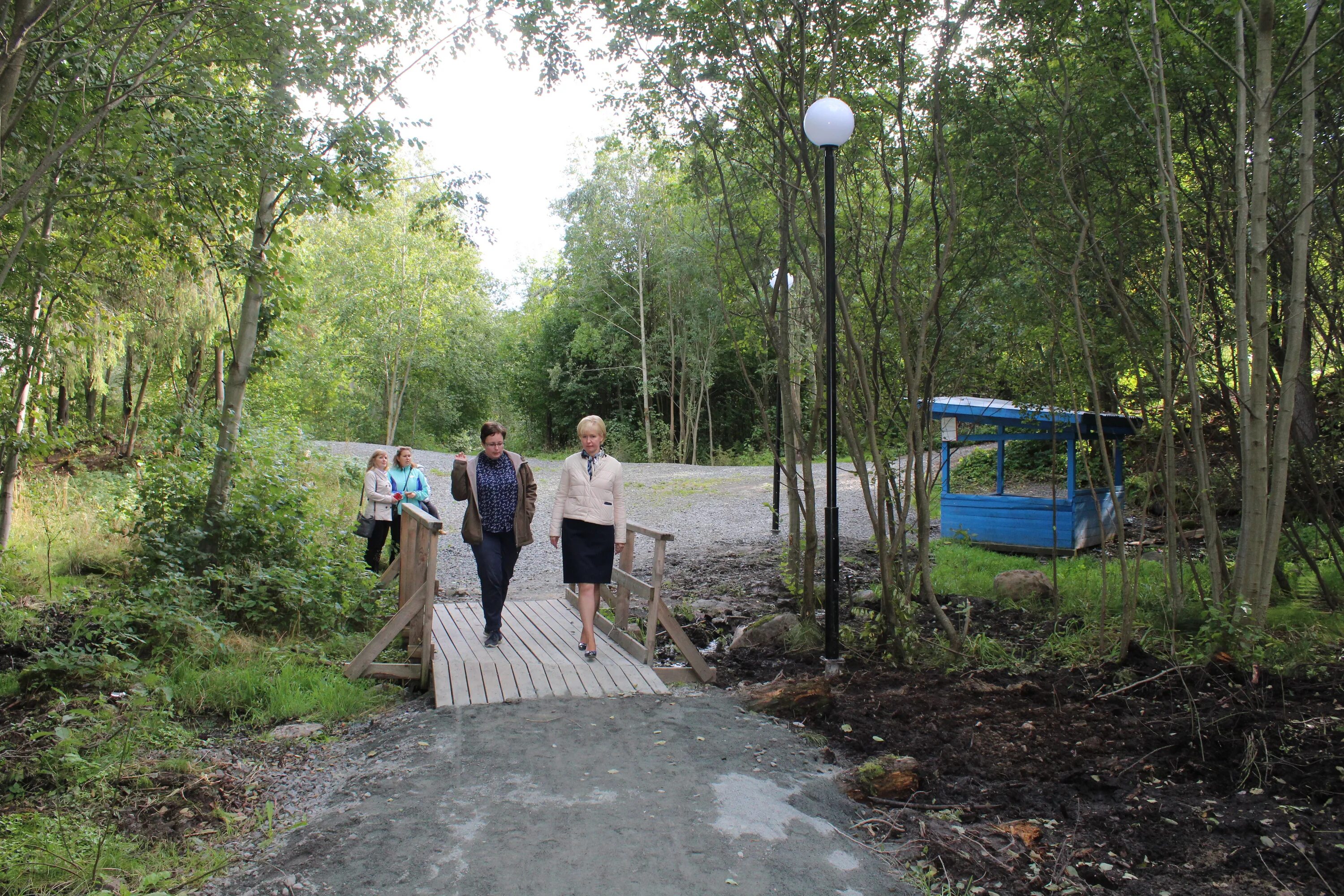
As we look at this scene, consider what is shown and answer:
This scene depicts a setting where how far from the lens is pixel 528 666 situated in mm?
5508

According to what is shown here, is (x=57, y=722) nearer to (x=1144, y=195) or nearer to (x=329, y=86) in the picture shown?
(x=329, y=86)

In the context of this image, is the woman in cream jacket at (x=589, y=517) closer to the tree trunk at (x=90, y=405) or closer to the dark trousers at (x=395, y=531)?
the dark trousers at (x=395, y=531)

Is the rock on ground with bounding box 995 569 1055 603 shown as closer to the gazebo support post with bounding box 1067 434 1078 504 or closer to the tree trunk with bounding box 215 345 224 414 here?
the gazebo support post with bounding box 1067 434 1078 504

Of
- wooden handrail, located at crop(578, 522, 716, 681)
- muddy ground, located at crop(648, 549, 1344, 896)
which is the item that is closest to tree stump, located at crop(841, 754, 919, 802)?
muddy ground, located at crop(648, 549, 1344, 896)

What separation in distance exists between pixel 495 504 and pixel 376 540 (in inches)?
165

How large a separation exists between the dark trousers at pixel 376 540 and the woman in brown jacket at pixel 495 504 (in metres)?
3.86

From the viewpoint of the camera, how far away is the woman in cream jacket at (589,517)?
5.44 metres

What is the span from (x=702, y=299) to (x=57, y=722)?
2402 centimetres

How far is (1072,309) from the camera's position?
22.1ft

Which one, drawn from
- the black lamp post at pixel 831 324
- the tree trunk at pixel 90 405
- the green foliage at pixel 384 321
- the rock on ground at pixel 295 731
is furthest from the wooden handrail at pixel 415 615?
the green foliage at pixel 384 321

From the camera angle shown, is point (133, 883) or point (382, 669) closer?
point (133, 883)

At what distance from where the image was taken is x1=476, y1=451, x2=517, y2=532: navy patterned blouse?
5594 mm

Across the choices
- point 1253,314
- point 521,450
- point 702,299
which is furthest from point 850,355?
point 521,450

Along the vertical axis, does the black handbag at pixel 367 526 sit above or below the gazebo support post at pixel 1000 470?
below
